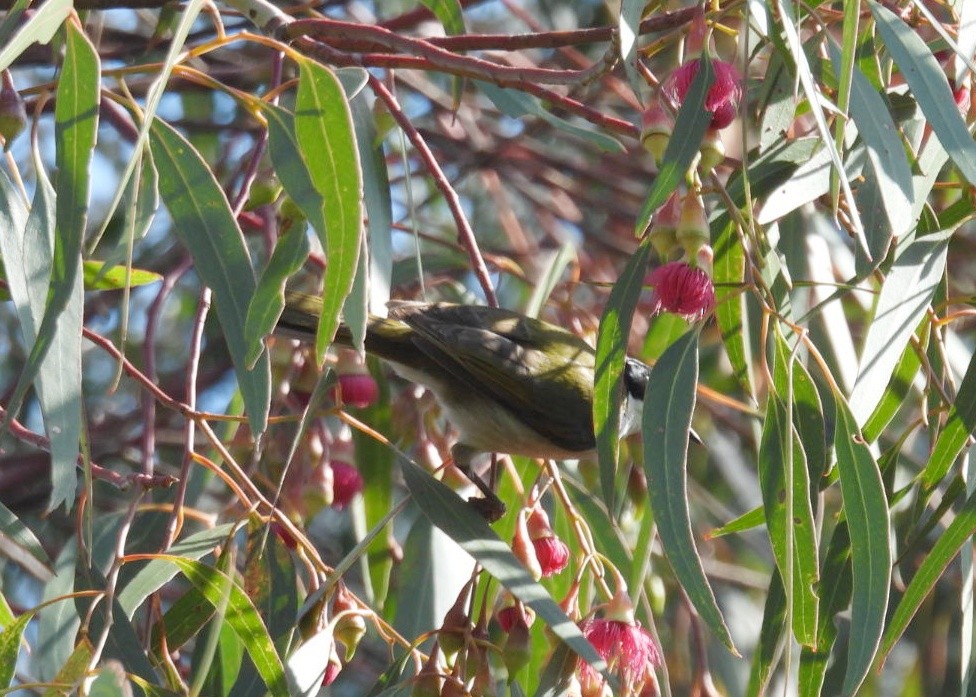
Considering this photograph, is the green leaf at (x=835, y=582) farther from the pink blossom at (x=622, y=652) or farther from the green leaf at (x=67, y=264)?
the green leaf at (x=67, y=264)

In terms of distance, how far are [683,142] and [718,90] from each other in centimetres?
12

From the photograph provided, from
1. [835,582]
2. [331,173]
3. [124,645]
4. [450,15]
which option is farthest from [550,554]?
A: [450,15]

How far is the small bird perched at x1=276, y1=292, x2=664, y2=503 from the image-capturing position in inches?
107

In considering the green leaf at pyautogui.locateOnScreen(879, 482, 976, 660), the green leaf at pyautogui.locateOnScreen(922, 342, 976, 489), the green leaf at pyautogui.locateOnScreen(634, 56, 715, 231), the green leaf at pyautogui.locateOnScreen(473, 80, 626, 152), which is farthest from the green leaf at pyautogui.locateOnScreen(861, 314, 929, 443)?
the green leaf at pyautogui.locateOnScreen(634, 56, 715, 231)

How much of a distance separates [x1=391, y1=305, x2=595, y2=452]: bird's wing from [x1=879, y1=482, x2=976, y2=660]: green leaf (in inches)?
34.1

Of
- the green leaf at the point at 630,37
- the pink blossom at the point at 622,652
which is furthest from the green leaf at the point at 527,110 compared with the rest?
the pink blossom at the point at 622,652

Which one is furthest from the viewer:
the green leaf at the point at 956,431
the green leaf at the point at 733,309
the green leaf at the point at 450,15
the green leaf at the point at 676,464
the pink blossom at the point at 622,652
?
the green leaf at the point at 450,15

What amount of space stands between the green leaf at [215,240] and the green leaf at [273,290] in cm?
7

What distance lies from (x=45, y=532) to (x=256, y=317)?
2.44 metres

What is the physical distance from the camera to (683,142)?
176 centimetres

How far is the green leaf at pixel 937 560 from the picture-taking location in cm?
203

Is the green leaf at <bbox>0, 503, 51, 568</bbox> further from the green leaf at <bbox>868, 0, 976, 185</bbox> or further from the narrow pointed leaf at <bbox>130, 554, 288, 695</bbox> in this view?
the green leaf at <bbox>868, 0, 976, 185</bbox>

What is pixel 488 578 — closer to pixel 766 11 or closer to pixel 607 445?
pixel 607 445

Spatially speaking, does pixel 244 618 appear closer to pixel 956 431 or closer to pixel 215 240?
pixel 215 240
